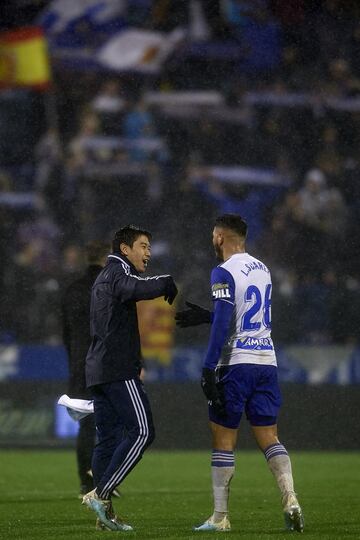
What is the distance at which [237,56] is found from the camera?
75.8ft

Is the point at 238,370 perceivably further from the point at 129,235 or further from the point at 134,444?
the point at 129,235

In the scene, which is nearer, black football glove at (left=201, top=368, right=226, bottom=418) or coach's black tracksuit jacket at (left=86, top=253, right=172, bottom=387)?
black football glove at (left=201, top=368, right=226, bottom=418)

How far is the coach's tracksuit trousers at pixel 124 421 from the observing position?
7.61 m

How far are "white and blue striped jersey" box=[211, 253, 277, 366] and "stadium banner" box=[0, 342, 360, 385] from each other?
27.2 ft

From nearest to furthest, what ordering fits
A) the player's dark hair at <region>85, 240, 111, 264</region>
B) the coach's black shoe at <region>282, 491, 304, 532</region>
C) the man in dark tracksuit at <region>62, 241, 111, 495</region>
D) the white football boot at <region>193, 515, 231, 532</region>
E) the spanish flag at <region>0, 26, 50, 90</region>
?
the coach's black shoe at <region>282, 491, 304, 532</region> → the white football boot at <region>193, 515, 231, 532</region> → the player's dark hair at <region>85, 240, 111, 264</region> → the man in dark tracksuit at <region>62, 241, 111, 495</region> → the spanish flag at <region>0, 26, 50, 90</region>

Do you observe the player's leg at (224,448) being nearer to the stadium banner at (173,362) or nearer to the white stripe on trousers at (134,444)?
the white stripe on trousers at (134,444)

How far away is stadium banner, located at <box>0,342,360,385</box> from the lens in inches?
629

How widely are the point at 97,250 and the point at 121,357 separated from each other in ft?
8.43

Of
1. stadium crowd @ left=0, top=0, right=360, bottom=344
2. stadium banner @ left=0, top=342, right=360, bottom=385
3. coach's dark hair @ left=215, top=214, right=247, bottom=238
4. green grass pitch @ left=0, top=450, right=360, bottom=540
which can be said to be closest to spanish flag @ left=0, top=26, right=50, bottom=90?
stadium crowd @ left=0, top=0, right=360, bottom=344

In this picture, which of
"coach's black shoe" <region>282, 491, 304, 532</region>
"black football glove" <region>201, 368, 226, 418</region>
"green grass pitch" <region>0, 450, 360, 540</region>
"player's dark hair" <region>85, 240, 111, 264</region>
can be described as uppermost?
"player's dark hair" <region>85, 240, 111, 264</region>

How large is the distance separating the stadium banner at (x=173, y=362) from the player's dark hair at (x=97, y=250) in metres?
5.89

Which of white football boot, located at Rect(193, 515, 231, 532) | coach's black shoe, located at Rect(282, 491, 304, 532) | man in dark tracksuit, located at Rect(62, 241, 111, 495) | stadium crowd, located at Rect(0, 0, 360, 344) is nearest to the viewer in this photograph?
coach's black shoe, located at Rect(282, 491, 304, 532)

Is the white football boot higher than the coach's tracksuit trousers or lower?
lower

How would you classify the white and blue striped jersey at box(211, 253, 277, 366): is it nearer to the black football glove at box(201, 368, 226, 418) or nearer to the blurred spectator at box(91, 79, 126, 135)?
the black football glove at box(201, 368, 226, 418)
